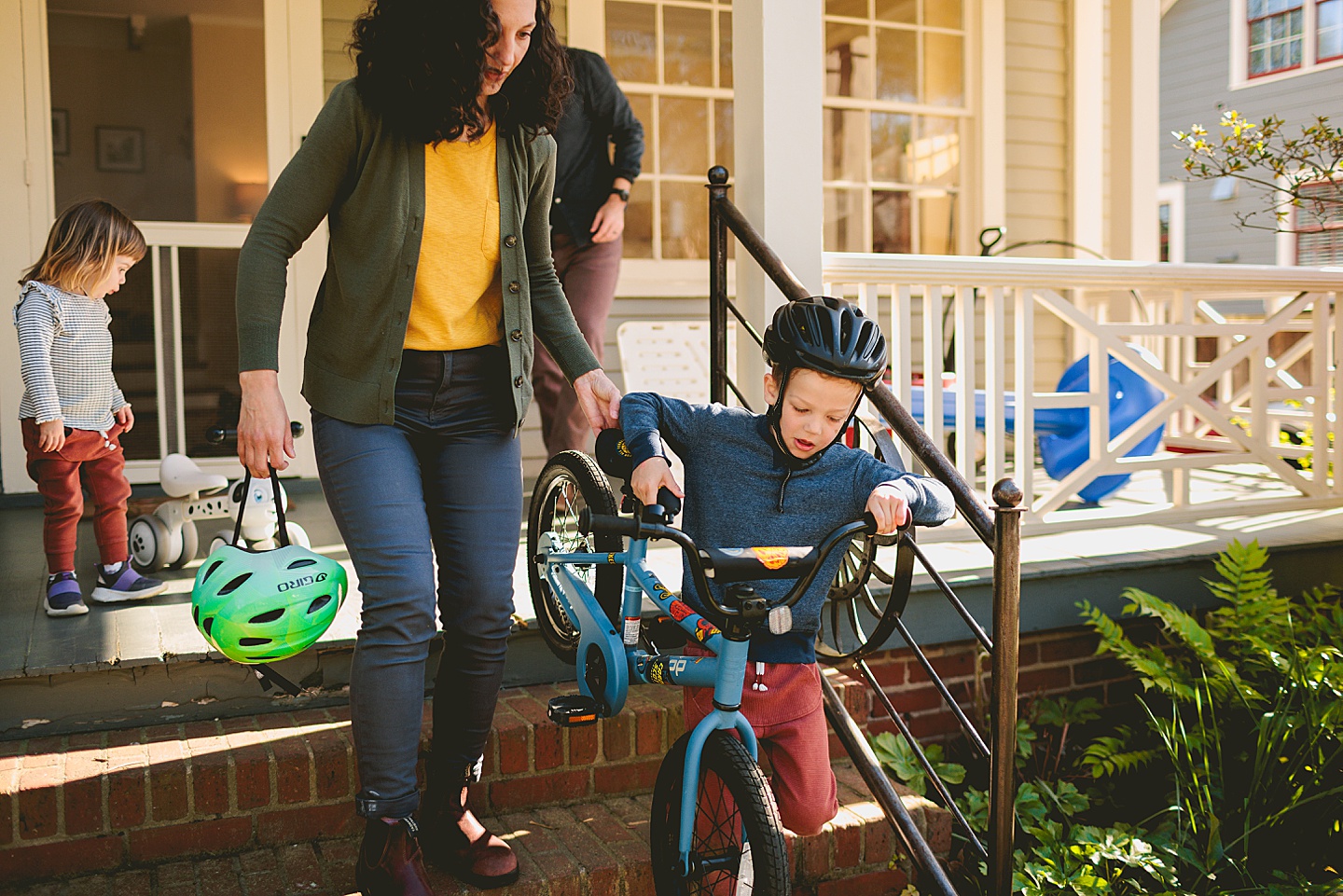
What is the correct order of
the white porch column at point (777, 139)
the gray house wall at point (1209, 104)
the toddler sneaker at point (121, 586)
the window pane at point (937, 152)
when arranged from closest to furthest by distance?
the toddler sneaker at point (121, 586)
the white porch column at point (777, 139)
the window pane at point (937, 152)
the gray house wall at point (1209, 104)

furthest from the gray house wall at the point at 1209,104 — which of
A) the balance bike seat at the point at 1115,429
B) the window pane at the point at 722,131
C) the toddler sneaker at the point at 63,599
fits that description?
the toddler sneaker at the point at 63,599

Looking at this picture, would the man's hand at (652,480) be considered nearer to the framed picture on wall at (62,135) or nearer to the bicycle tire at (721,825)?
the bicycle tire at (721,825)

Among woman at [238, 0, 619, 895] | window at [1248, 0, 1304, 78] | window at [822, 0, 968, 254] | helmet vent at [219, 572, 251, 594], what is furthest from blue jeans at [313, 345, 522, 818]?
window at [1248, 0, 1304, 78]

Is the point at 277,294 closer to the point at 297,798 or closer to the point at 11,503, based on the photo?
the point at 297,798

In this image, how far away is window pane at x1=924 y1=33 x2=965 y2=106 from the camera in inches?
245

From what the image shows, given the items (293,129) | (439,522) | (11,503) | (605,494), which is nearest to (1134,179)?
(293,129)

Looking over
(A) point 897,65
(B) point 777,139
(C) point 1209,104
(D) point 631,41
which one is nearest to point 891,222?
(A) point 897,65

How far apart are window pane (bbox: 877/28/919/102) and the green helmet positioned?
5049mm

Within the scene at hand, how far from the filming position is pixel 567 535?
277 centimetres

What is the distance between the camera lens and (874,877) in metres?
2.48

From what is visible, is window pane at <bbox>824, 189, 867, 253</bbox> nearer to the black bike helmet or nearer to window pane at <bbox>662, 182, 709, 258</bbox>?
window pane at <bbox>662, 182, 709, 258</bbox>

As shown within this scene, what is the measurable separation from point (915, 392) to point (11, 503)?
399 centimetres

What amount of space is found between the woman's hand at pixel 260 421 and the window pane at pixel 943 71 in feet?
17.2

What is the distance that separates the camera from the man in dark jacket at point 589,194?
3639mm
